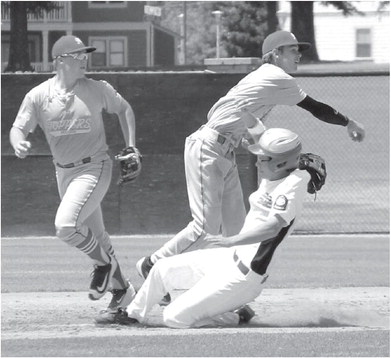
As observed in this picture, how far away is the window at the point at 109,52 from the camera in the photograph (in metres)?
50.4

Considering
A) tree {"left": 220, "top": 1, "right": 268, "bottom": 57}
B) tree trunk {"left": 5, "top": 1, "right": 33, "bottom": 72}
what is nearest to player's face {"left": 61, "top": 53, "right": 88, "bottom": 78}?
tree trunk {"left": 5, "top": 1, "right": 33, "bottom": 72}

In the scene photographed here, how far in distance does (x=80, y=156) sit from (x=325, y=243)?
6.94m

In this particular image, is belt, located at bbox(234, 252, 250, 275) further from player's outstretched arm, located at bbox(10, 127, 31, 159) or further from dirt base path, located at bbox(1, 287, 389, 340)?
player's outstretched arm, located at bbox(10, 127, 31, 159)

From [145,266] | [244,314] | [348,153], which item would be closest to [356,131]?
[244,314]

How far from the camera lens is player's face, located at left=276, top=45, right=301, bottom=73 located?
8.25 meters

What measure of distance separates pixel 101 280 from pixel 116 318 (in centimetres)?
32

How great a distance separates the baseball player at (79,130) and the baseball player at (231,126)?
1.25ft

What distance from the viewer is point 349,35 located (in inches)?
2478

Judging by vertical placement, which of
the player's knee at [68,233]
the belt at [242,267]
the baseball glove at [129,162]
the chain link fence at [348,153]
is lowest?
the chain link fence at [348,153]

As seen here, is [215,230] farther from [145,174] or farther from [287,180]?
[145,174]

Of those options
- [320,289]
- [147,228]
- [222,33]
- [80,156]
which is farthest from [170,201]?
[222,33]

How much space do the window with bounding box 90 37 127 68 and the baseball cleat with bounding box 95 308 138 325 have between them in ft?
140

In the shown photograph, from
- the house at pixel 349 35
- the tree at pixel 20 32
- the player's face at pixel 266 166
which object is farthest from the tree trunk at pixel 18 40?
the player's face at pixel 266 166

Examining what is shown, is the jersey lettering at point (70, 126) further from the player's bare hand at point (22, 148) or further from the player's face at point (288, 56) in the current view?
the player's face at point (288, 56)
